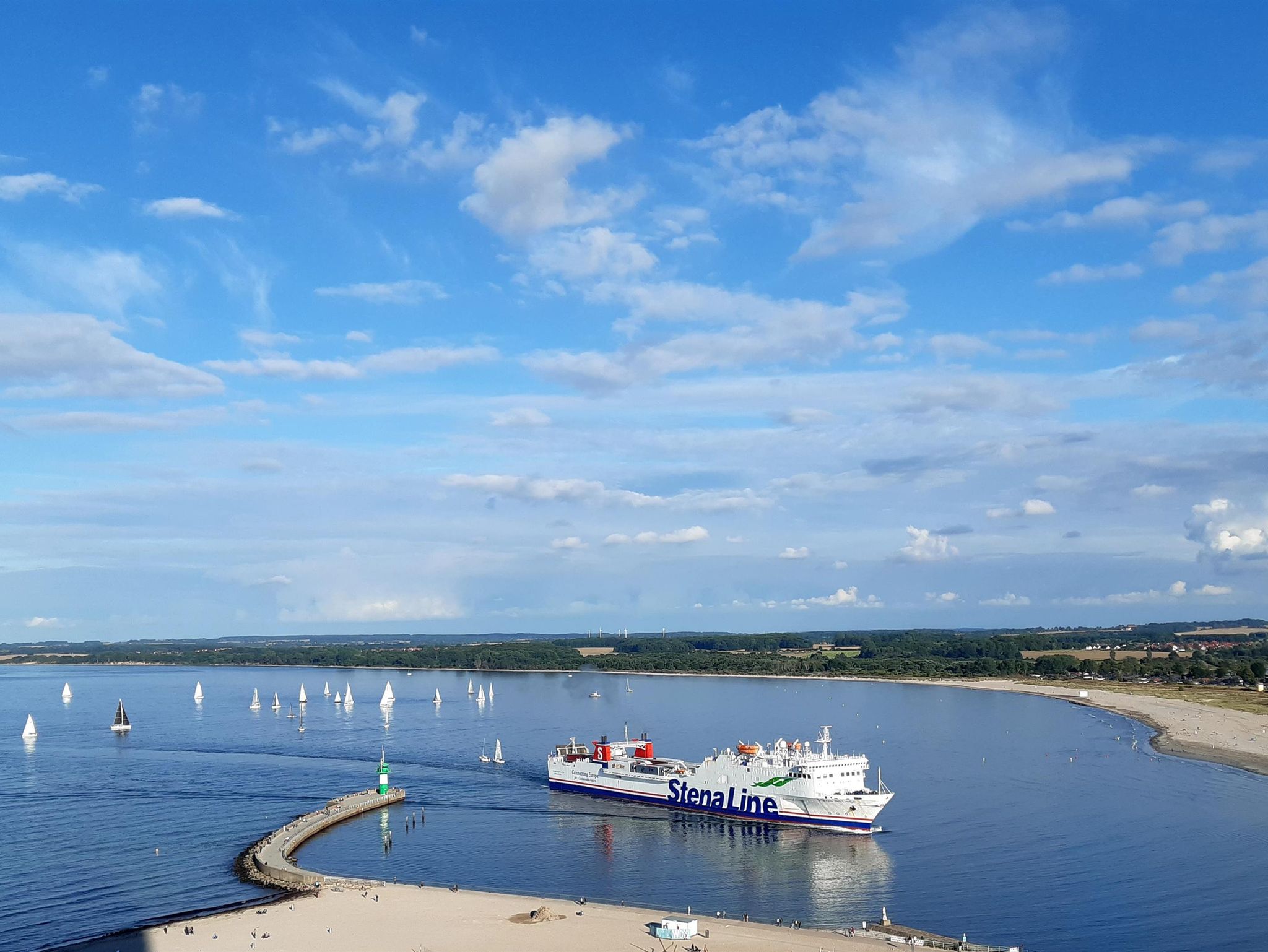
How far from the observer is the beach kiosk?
51562 mm

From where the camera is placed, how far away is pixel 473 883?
6738 centimetres

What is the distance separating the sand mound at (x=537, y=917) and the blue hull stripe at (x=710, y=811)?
36.2m

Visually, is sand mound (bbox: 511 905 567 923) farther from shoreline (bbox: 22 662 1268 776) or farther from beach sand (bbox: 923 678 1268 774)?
beach sand (bbox: 923 678 1268 774)

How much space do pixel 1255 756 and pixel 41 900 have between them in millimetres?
117551

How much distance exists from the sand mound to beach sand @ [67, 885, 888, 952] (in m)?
0.17

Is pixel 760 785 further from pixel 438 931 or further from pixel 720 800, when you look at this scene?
pixel 438 931

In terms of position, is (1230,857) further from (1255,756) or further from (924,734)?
(924,734)

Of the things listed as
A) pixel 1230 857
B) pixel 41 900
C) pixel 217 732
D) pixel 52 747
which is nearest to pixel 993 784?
pixel 1230 857

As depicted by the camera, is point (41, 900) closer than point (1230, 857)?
Yes

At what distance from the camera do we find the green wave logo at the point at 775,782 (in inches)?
3484

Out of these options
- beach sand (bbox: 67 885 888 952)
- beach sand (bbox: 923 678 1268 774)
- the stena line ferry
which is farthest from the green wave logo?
beach sand (bbox: 923 678 1268 774)

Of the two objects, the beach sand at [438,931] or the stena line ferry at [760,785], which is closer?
the beach sand at [438,931]

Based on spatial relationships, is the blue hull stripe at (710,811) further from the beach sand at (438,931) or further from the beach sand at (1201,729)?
the beach sand at (1201,729)

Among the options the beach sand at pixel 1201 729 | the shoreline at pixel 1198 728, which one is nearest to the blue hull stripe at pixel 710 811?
the shoreline at pixel 1198 728
